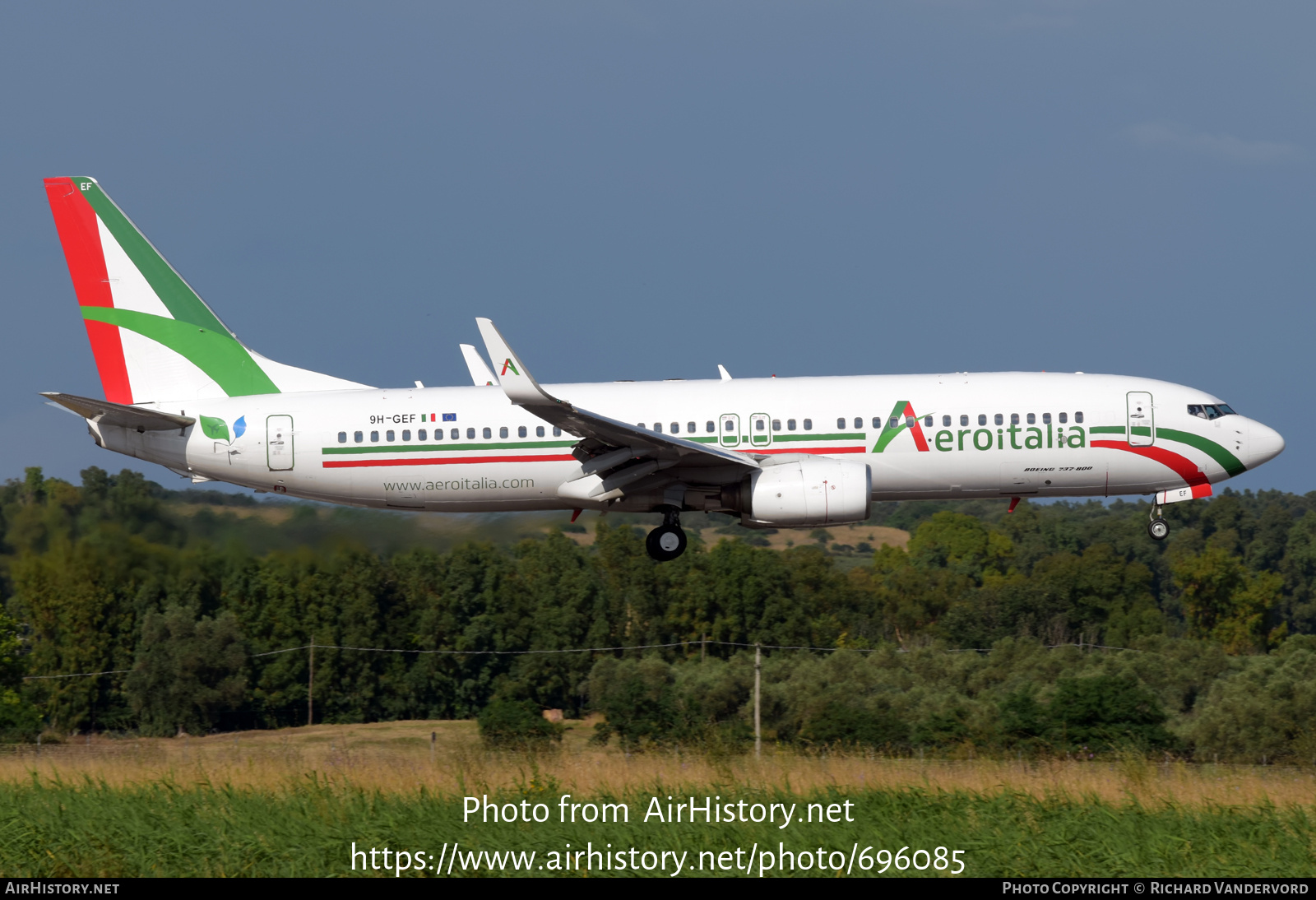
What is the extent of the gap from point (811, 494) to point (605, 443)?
4.03 metres

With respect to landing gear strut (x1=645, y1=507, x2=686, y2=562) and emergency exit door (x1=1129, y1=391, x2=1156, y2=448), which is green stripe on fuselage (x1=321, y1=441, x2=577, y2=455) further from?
emergency exit door (x1=1129, y1=391, x2=1156, y2=448)

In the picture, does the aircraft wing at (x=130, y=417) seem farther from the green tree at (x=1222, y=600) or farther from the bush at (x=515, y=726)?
the green tree at (x=1222, y=600)

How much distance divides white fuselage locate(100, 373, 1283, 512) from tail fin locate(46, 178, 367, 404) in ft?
3.77

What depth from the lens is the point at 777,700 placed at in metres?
61.9

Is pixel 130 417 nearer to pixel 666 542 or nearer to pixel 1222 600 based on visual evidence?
pixel 666 542

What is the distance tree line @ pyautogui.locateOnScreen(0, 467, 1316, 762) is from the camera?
30.9 metres

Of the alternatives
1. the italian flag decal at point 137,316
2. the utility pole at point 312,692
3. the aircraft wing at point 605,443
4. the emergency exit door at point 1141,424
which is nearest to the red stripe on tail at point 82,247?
the italian flag decal at point 137,316

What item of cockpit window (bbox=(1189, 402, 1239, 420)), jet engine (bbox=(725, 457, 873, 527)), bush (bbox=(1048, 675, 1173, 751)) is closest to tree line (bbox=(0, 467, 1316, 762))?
bush (bbox=(1048, 675, 1173, 751))

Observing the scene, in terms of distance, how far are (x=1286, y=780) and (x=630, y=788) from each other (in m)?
11.3

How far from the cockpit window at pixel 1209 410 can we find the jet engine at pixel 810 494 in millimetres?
7049

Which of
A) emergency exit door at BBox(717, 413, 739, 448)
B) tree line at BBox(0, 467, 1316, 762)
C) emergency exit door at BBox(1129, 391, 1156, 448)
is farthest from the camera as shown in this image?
tree line at BBox(0, 467, 1316, 762)

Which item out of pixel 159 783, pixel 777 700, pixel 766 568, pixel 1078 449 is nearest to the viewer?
pixel 159 783
